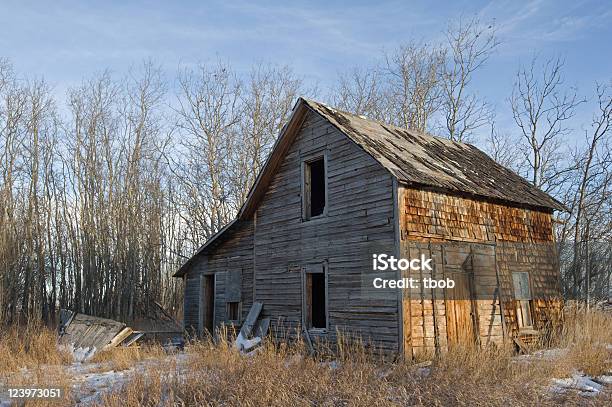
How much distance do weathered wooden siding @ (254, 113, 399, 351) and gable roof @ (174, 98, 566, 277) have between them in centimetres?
28

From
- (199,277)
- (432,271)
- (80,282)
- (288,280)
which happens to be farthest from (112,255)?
(432,271)

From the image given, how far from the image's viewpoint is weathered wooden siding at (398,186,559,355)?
10648 mm

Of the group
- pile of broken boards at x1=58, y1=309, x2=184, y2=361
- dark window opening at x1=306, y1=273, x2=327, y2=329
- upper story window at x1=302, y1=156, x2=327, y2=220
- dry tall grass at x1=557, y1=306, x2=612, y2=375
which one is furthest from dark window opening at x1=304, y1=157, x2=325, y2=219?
dry tall grass at x1=557, y1=306, x2=612, y2=375

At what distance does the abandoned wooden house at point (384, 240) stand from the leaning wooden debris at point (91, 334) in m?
3.15

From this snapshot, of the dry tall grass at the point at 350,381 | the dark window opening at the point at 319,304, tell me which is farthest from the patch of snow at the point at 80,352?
the dark window opening at the point at 319,304

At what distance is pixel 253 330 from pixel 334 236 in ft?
12.6

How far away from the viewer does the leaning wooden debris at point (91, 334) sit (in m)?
13.1

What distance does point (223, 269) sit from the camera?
51.6 feet

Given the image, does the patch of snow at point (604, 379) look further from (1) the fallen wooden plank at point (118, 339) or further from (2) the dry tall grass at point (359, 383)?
(1) the fallen wooden plank at point (118, 339)

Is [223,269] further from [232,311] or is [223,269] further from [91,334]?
[91,334]

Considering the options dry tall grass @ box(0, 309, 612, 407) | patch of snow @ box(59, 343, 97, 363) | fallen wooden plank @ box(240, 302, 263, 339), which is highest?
fallen wooden plank @ box(240, 302, 263, 339)

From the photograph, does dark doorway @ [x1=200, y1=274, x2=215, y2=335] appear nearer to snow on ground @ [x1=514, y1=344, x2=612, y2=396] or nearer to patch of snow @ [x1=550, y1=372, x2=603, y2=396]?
snow on ground @ [x1=514, y1=344, x2=612, y2=396]

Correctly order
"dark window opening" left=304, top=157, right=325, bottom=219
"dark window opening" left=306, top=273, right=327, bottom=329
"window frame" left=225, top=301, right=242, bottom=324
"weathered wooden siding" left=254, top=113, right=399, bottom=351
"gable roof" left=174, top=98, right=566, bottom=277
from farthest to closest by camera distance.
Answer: "window frame" left=225, top=301, right=242, bottom=324 → "dark window opening" left=304, top=157, right=325, bottom=219 → "dark window opening" left=306, top=273, right=327, bottom=329 → "gable roof" left=174, top=98, right=566, bottom=277 → "weathered wooden siding" left=254, top=113, right=399, bottom=351

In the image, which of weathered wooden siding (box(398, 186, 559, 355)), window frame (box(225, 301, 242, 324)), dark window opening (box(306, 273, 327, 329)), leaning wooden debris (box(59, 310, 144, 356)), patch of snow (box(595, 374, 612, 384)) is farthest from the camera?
window frame (box(225, 301, 242, 324))
